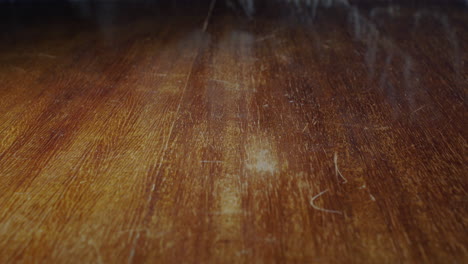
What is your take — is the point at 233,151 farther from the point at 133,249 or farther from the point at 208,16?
the point at 208,16

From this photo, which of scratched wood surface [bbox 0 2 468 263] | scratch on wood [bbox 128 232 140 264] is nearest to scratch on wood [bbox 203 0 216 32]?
scratched wood surface [bbox 0 2 468 263]

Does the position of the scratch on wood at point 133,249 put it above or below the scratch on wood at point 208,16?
above

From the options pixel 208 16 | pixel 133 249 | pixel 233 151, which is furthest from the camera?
pixel 208 16

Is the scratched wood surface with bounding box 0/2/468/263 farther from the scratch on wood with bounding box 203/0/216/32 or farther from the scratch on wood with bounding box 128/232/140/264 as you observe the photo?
the scratch on wood with bounding box 203/0/216/32

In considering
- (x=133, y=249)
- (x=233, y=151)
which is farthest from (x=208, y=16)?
(x=133, y=249)

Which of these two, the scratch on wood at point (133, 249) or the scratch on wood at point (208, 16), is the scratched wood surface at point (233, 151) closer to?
the scratch on wood at point (133, 249)

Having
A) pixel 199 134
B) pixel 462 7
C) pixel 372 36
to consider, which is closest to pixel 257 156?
pixel 199 134

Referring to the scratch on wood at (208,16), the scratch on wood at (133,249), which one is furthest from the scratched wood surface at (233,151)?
the scratch on wood at (208,16)

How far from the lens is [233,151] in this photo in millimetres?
677

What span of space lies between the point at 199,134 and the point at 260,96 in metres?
0.21

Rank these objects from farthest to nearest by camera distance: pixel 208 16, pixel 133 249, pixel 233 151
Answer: pixel 208 16, pixel 233 151, pixel 133 249

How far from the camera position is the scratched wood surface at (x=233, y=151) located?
0.49 metres

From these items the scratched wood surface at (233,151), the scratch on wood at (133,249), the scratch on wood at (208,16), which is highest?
the scratch on wood at (133,249)

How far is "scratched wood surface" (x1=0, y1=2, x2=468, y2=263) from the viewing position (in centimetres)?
49
